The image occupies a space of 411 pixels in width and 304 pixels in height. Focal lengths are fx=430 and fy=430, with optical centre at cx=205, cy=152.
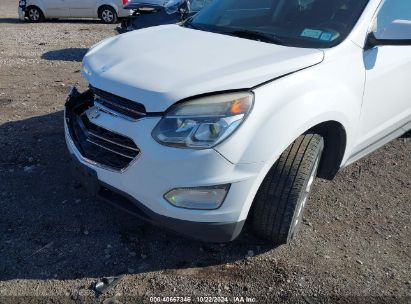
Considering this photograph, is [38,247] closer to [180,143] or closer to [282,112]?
[180,143]

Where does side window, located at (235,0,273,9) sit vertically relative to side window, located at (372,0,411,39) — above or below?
below

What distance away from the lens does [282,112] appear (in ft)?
7.97

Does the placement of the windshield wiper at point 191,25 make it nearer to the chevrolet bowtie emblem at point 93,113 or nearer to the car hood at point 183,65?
the car hood at point 183,65

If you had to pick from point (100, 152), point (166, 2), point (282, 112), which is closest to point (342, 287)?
point (282, 112)

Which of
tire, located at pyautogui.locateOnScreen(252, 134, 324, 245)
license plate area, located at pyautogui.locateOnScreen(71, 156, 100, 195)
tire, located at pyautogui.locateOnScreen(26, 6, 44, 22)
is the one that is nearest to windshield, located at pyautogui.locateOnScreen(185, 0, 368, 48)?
tire, located at pyautogui.locateOnScreen(252, 134, 324, 245)

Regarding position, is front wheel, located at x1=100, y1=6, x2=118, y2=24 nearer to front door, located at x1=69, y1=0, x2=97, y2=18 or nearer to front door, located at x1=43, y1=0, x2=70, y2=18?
front door, located at x1=69, y1=0, x2=97, y2=18

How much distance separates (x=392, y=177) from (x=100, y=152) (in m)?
2.73

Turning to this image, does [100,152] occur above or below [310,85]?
below

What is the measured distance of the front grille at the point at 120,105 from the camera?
245 cm

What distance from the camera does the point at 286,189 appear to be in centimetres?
265

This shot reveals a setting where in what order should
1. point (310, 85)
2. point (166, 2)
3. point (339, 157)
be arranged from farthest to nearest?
point (166, 2)
point (339, 157)
point (310, 85)

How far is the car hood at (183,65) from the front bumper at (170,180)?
0.58 ft

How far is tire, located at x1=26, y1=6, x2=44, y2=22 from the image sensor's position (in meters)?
13.8

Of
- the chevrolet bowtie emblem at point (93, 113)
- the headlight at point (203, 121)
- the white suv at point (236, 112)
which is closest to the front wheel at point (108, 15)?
the white suv at point (236, 112)
